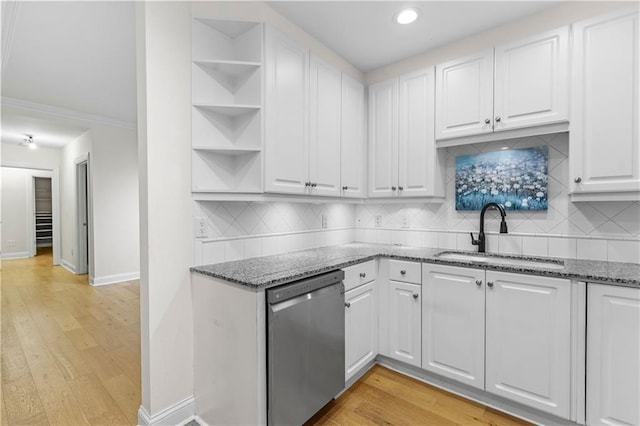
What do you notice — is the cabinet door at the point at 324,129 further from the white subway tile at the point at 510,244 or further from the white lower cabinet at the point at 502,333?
the white subway tile at the point at 510,244

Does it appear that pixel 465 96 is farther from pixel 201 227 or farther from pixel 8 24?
pixel 8 24

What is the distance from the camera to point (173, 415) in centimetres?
174

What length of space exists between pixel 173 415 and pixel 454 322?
186cm

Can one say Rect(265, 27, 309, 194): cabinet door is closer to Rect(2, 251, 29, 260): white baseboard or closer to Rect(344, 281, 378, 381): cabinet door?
Rect(344, 281, 378, 381): cabinet door

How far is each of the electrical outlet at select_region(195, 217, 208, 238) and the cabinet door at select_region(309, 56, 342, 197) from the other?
82 cm

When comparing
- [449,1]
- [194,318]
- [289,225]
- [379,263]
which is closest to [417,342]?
[379,263]

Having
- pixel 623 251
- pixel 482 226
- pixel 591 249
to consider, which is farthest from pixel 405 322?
pixel 623 251

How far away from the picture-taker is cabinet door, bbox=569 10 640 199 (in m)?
1.73

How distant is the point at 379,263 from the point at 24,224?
9252 mm

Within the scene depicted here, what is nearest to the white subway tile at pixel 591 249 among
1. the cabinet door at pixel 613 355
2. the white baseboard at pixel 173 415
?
the cabinet door at pixel 613 355

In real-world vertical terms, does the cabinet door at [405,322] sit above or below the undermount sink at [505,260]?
below

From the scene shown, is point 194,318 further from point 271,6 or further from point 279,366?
point 271,6

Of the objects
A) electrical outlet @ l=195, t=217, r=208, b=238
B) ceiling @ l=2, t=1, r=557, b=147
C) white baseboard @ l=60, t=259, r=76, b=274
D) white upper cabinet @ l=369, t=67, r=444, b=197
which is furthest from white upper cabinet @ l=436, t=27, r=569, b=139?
white baseboard @ l=60, t=259, r=76, b=274

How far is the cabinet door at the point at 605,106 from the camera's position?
173 centimetres
